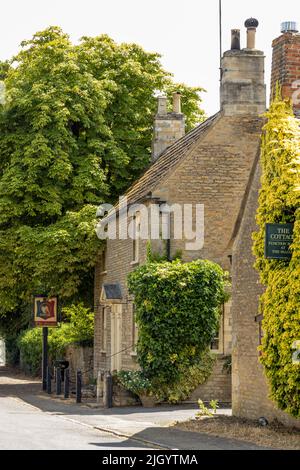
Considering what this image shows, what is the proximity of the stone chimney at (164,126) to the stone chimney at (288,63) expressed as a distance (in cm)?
1490

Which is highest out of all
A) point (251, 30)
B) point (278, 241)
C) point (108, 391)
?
point (251, 30)

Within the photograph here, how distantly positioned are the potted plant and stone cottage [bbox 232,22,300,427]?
18.4ft

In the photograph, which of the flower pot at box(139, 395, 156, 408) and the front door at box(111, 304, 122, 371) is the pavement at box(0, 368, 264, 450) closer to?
the flower pot at box(139, 395, 156, 408)

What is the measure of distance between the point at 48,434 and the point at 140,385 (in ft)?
31.4

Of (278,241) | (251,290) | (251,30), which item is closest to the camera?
(278,241)

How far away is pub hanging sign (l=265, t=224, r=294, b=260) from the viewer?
20391 mm

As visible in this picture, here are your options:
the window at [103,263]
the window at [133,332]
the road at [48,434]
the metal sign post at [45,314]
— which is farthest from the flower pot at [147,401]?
the window at [103,263]

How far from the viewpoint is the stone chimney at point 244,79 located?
1282 inches

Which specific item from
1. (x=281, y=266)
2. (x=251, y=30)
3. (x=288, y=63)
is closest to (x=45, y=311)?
(x=251, y=30)

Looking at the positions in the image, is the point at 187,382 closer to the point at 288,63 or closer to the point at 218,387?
the point at 218,387

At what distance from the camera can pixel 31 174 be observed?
38.3 meters

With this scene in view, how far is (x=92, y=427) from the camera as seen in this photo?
924 inches

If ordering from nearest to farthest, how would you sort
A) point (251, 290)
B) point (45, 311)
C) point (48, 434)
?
point (48, 434) → point (251, 290) → point (45, 311)

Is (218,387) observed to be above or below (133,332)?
below
